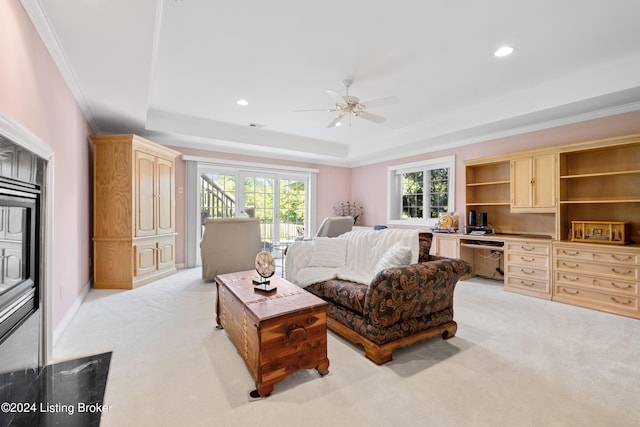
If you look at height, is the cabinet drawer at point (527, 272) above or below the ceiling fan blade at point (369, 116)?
below

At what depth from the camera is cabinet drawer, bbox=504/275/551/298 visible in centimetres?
362

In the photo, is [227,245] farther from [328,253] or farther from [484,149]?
[484,149]

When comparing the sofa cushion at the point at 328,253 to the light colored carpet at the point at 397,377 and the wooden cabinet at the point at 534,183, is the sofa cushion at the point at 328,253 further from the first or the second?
the wooden cabinet at the point at 534,183

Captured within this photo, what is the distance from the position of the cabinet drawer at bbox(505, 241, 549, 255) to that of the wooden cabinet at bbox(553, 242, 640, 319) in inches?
5.0

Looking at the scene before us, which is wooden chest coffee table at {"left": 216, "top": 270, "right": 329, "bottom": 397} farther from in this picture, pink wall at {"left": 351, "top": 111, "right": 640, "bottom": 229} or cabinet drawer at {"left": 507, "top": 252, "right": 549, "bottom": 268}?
pink wall at {"left": 351, "top": 111, "right": 640, "bottom": 229}

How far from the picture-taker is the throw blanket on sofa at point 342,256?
2.91 m

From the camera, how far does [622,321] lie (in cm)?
288

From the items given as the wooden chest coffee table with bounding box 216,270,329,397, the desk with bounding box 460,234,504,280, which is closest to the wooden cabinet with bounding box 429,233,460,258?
the desk with bounding box 460,234,504,280

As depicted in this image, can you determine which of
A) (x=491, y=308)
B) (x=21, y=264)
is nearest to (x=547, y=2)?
(x=491, y=308)

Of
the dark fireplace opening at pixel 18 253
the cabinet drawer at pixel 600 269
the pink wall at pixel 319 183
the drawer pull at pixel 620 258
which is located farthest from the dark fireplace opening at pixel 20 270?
the drawer pull at pixel 620 258

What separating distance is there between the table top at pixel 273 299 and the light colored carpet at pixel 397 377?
488mm

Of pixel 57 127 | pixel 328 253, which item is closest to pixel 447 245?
pixel 328 253

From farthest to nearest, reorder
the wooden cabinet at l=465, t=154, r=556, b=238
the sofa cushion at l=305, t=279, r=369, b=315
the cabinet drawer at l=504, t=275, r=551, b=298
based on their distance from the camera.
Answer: the wooden cabinet at l=465, t=154, r=556, b=238, the cabinet drawer at l=504, t=275, r=551, b=298, the sofa cushion at l=305, t=279, r=369, b=315

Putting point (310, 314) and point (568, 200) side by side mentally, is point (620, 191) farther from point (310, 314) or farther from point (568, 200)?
point (310, 314)
